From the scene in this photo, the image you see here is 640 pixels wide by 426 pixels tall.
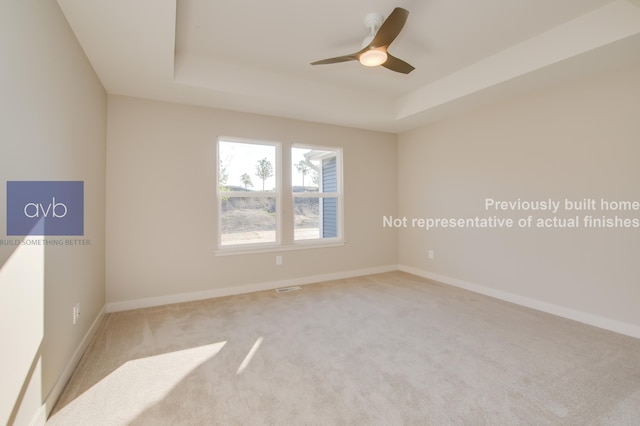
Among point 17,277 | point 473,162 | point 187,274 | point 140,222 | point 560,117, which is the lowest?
point 187,274

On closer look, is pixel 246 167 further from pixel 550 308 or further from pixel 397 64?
pixel 550 308

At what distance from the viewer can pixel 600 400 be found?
5.89 feet

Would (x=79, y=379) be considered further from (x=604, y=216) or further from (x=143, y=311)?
(x=604, y=216)

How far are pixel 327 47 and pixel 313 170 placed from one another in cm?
194

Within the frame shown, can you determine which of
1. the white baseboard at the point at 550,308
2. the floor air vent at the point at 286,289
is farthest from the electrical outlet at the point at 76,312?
the white baseboard at the point at 550,308

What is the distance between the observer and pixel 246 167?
4.09 metres

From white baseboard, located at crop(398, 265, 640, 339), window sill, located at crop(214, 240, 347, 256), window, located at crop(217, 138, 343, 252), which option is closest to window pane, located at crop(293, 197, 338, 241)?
window, located at crop(217, 138, 343, 252)

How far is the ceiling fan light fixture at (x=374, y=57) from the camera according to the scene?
2.41m

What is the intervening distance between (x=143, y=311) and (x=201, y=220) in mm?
1187

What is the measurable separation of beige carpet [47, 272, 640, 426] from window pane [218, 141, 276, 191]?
163cm

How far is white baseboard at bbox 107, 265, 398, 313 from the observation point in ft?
11.0

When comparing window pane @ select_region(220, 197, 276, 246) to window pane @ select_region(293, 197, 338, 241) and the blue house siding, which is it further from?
the blue house siding

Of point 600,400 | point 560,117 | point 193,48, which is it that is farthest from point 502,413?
point 193,48

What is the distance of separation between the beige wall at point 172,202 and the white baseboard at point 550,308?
2.09 metres
